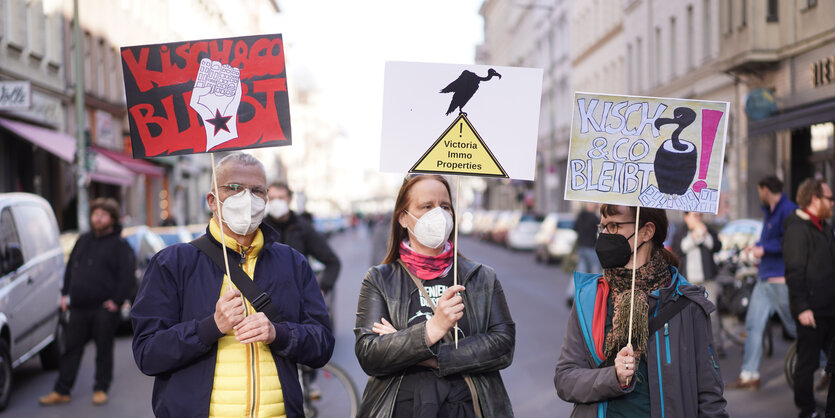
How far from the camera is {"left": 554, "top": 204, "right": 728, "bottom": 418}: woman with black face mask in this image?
362cm

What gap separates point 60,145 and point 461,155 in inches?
862

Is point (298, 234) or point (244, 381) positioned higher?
point (298, 234)

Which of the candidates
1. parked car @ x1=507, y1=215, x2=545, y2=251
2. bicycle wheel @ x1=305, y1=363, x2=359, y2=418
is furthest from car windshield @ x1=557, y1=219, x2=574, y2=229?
bicycle wheel @ x1=305, y1=363, x2=359, y2=418

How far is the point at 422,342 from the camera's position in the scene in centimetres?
376

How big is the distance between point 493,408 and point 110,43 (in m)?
32.7

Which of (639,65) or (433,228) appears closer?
(433,228)

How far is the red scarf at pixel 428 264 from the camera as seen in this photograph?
4.05 metres

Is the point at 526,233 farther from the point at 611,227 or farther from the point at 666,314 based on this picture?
the point at 666,314

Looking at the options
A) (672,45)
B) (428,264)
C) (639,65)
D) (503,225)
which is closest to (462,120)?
(428,264)

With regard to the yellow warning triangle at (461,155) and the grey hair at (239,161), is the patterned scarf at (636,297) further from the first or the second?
the grey hair at (239,161)

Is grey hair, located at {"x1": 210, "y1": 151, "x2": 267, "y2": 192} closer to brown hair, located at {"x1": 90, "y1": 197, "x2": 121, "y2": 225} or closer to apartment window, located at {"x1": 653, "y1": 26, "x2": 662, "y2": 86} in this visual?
brown hair, located at {"x1": 90, "y1": 197, "x2": 121, "y2": 225}

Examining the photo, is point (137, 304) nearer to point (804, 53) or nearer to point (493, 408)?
point (493, 408)

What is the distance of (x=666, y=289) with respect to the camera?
12.3 feet

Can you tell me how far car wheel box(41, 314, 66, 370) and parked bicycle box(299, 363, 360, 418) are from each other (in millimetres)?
4524
